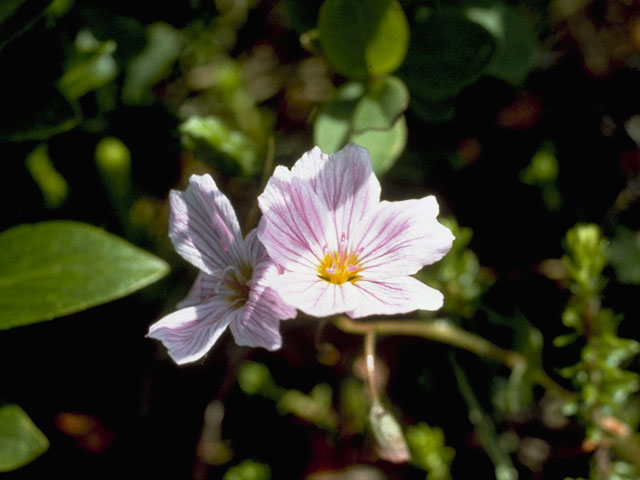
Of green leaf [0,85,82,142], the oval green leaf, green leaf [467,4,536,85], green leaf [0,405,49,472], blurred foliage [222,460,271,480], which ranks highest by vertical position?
green leaf [467,4,536,85]

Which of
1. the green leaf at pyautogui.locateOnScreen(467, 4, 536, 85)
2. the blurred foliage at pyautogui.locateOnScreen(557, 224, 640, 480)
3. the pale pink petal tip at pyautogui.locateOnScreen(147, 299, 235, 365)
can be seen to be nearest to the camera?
the pale pink petal tip at pyautogui.locateOnScreen(147, 299, 235, 365)

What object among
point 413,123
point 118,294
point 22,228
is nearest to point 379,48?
point 413,123

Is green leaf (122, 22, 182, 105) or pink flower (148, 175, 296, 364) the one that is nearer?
pink flower (148, 175, 296, 364)

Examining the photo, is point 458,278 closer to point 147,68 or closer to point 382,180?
point 382,180

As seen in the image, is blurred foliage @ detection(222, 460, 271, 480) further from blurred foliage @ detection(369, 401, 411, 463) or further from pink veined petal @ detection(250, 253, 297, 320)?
pink veined petal @ detection(250, 253, 297, 320)

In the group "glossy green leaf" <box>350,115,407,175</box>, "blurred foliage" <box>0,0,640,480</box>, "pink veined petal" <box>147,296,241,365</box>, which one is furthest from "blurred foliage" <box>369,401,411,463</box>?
"glossy green leaf" <box>350,115,407,175</box>
